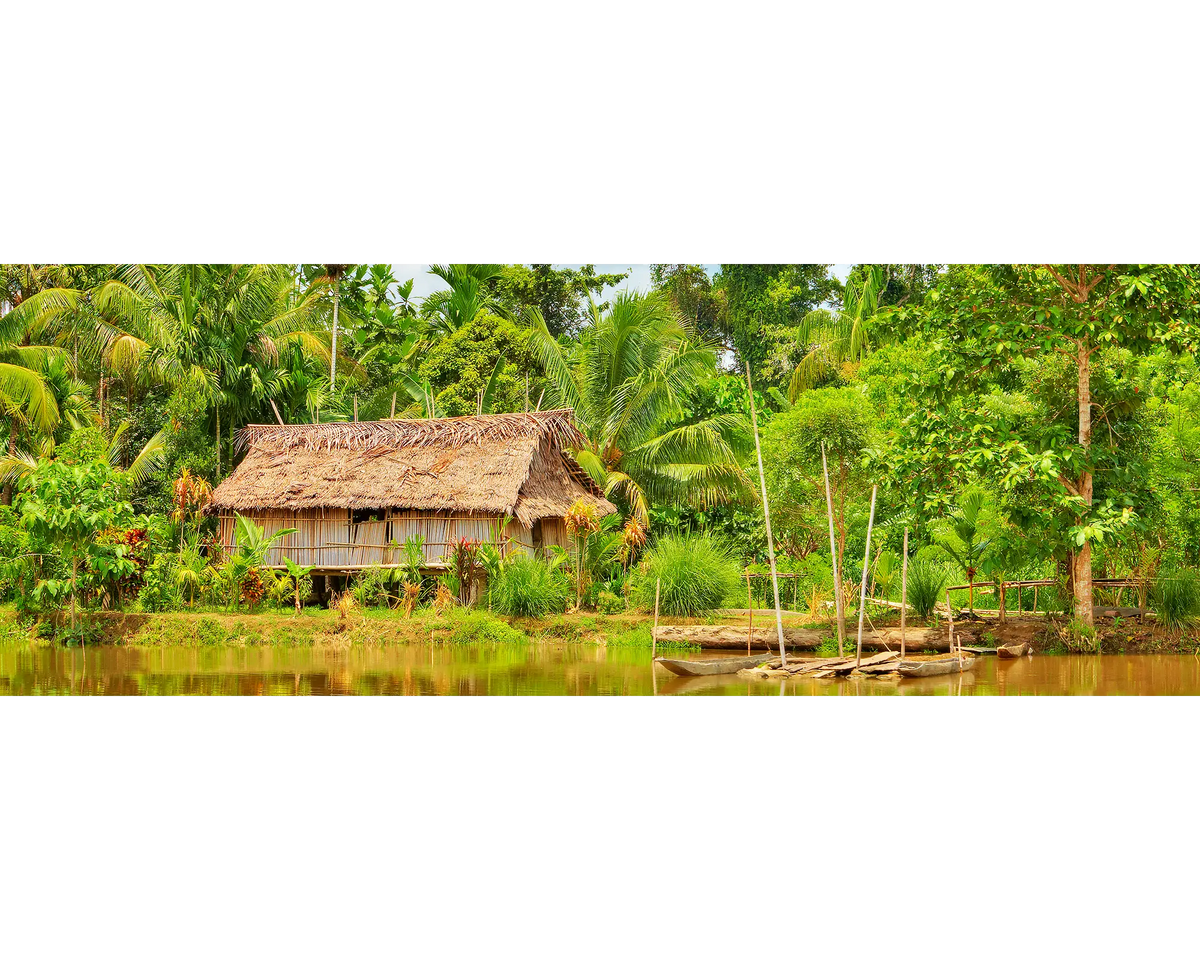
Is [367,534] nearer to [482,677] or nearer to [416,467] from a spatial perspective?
[416,467]

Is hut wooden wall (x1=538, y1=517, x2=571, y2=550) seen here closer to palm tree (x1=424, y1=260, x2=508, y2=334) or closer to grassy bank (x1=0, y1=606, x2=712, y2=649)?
grassy bank (x1=0, y1=606, x2=712, y2=649)

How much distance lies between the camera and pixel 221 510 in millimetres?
11812

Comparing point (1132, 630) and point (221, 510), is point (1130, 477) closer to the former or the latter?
point (1132, 630)

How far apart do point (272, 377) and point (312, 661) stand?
5.57 meters

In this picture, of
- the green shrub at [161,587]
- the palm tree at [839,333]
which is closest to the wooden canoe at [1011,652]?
the palm tree at [839,333]

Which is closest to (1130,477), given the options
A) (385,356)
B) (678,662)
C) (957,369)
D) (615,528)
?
(957,369)

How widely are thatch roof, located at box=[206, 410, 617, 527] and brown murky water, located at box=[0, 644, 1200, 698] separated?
2.53 m

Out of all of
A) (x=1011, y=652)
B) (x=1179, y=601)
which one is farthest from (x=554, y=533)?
(x=1179, y=601)

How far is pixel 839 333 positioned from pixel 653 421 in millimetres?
4018

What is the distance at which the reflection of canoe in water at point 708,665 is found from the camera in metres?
7.57

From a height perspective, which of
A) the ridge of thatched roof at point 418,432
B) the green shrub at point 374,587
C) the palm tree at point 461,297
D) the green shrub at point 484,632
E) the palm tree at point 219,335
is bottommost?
the green shrub at point 484,632

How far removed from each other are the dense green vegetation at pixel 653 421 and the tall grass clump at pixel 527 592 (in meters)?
0.03

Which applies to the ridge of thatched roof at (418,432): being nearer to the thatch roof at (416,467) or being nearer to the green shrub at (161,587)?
the thatch roof at (416,467)
